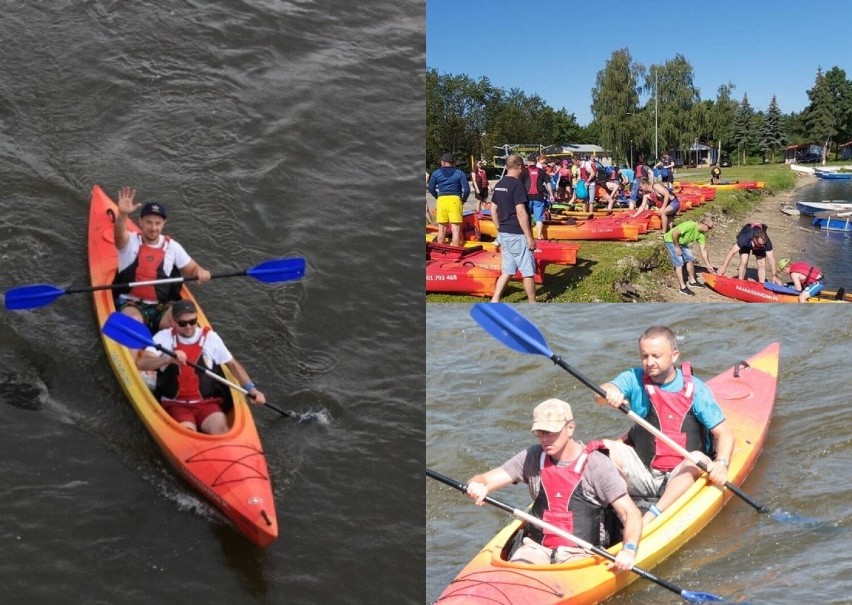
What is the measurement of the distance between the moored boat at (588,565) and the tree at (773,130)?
32.7 metres

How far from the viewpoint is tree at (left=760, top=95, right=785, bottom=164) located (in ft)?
117

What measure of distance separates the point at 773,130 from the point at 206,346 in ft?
115

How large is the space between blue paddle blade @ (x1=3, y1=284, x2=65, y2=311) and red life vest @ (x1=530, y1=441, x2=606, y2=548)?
150 inches

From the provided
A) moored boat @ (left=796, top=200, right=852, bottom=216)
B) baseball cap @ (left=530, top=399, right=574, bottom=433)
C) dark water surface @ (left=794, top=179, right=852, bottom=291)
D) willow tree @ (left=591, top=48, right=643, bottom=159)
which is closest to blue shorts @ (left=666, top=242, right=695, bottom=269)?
dark water surface @ (left=794, top=179, right=852, bottom=291)

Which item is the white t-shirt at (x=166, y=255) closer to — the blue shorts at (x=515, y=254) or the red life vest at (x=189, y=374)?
the red life vest at (x=189, y=374)

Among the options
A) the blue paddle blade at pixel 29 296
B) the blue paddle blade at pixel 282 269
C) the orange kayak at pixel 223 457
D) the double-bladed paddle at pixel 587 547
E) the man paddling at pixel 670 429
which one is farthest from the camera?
the blue paddle blade at pixel 282 269

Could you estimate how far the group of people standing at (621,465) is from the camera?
3996 millimetres

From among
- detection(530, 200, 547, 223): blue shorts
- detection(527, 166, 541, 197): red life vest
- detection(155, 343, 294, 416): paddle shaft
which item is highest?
detection(527, 166, 541, 197): red life vest

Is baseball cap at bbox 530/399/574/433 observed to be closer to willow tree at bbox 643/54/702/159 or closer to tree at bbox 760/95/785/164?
willow tree at bbox 643/54/702/159

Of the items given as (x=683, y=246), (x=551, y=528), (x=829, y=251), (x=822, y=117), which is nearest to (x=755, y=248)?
(x=683, y=246)

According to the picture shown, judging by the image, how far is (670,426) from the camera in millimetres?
4879

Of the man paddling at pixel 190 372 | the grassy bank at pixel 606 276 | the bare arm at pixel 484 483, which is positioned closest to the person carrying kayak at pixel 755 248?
the grassy bank at pixel 606 276

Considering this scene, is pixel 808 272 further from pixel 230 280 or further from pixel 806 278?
pixel 230 280

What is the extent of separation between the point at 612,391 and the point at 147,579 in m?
2.71
